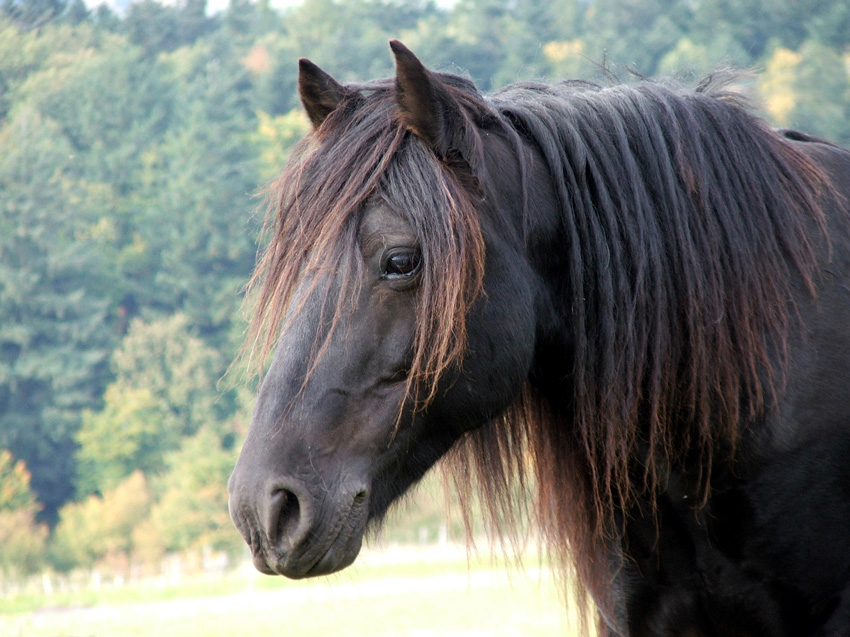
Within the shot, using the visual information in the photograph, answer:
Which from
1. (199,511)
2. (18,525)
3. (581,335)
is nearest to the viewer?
(581,335)

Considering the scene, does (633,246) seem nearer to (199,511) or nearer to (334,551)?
(334,551)

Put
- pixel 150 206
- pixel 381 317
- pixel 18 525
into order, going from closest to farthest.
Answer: pixel 381 317, pixel 18 525, pixel 150 206

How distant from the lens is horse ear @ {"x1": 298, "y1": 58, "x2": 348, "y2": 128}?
246 cm

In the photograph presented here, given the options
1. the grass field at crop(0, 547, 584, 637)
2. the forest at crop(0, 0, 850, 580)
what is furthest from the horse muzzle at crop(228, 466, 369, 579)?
the forest at crop(0, 0, 850, 580)

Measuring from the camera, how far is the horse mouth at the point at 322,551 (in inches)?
78.6

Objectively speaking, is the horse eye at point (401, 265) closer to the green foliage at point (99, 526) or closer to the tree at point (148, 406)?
the green foliage at point (99, 526)

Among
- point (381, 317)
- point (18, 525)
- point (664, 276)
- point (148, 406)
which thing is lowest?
point (148, 406)

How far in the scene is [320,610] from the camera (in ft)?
58.7

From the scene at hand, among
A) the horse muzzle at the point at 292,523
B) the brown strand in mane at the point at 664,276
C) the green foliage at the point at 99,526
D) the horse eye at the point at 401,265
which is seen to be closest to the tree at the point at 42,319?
the green foliage at the point at 99,526

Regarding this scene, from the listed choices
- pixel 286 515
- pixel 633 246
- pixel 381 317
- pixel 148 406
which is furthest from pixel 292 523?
pixel 148 406

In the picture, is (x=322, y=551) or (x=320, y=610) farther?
(x=320, y=610)

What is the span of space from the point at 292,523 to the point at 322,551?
0.10m

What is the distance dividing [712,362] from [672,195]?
50 centimetres

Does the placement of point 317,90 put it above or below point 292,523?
above
